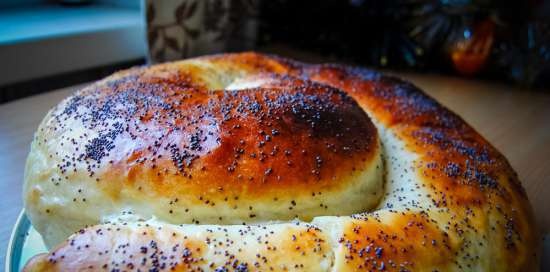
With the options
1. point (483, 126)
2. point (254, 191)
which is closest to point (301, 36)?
point (483, 126)

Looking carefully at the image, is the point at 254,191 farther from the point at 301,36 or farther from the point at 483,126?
the point at 301,36

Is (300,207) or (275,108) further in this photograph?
(275,108)

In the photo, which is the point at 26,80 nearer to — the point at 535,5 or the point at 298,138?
the point at 298,138

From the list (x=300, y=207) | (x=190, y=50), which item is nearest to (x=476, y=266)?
(x=300, y=207)

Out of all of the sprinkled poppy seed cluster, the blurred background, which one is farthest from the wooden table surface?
the sprinkled poppy seed cluster

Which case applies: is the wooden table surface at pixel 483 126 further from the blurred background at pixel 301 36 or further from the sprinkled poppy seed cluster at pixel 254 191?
the sprinkled poppy seed cluster at pixel 254 191

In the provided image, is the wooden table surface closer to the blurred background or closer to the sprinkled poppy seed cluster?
the blurred background
